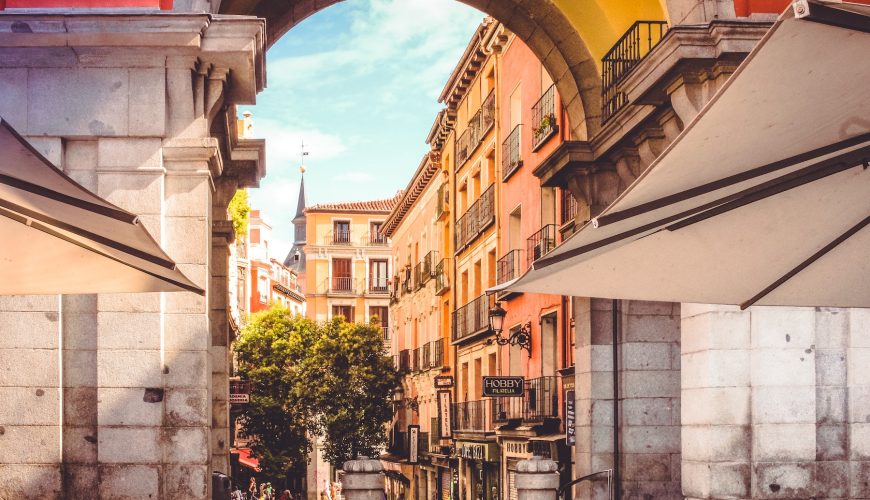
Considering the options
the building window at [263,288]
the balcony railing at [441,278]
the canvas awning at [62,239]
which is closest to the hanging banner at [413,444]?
the balcony railing at [441,278]

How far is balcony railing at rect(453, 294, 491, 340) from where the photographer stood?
3561 cm

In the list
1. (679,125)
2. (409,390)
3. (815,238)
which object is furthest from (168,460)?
(409,390)

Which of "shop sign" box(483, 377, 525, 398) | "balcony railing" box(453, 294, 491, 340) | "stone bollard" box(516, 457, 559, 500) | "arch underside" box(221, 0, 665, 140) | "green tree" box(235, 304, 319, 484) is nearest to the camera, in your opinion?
"stone bollard" box(516, 457, 559, 500)

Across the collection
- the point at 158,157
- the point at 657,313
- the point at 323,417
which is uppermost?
the point at 158,157

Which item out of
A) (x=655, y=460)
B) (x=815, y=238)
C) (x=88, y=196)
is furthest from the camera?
(x=655, y=460)

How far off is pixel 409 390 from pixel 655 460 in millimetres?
40180

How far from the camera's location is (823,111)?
5.34 meters

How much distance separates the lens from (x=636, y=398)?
15.0 meters

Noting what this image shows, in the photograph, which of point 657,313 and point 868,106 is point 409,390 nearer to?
point 657,313

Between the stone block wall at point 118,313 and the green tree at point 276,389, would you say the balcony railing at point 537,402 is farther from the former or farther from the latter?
the green tree at point 276,389

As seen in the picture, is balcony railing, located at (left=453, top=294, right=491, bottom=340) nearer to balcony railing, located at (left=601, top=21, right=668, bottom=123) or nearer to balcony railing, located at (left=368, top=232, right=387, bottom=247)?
balcony railing, located at (left=601, top=21, right=668, bottom=123)

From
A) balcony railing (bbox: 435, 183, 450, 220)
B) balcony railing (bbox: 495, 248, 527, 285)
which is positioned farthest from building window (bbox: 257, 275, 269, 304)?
balcony railing (bbox: 495, 248, 527, 285)

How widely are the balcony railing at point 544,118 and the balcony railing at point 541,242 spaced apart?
1.79 m

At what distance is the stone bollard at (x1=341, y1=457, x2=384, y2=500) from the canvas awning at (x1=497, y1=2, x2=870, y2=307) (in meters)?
6.13
